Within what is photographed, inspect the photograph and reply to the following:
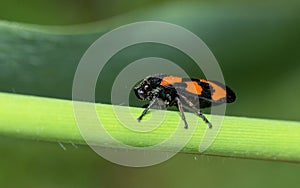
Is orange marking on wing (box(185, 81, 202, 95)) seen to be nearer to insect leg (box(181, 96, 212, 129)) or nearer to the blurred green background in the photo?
insect leg (box(181, 96, 212, 129))

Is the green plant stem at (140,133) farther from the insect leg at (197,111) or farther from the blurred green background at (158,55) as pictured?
the blurred green background at (158,55)

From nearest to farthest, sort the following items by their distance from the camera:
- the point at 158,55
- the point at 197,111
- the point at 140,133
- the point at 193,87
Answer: the point at 140,133
the point at 197,111
the point at 193,87
the point at 158,55

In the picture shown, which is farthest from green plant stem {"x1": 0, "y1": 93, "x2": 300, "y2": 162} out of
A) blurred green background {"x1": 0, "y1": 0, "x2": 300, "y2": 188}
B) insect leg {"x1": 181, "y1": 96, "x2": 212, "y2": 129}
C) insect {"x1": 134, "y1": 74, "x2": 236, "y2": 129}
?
insect {"x1": 134, "y1": 74, "x2": 236, "y2": 129}

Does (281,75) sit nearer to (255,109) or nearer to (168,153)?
(255,109)

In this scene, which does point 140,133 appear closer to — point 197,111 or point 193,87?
point 197,111

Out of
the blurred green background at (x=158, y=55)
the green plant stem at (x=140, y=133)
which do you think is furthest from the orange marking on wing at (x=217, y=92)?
the green plant stem at (x=140, y=133)

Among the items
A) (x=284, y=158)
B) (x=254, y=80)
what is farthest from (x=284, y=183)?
(x=284, y=158)

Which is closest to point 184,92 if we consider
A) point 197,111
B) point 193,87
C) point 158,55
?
point 193,87

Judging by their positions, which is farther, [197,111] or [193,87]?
[193,87]
